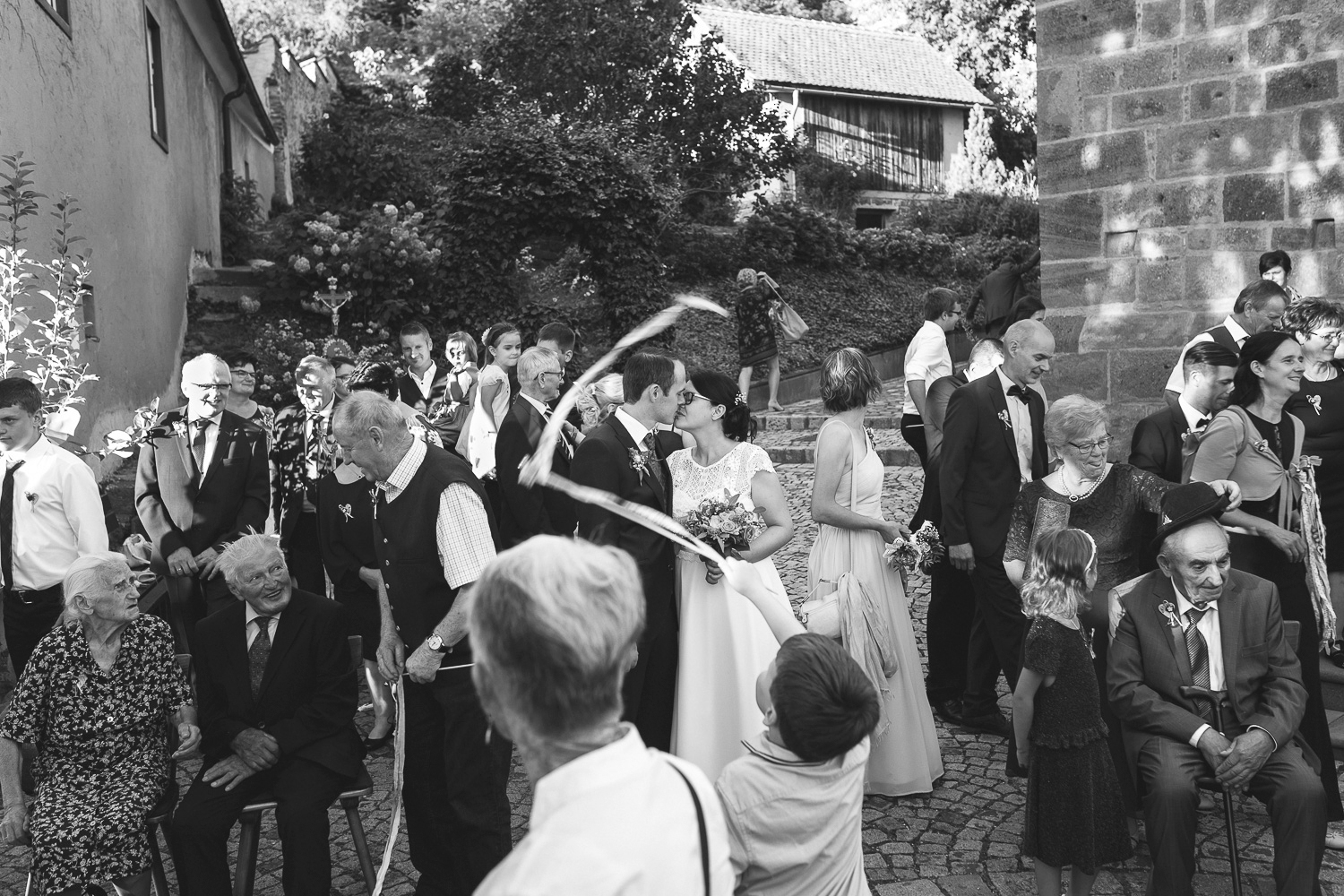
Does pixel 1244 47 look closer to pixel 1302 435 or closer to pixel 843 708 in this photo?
pixel 1302 435

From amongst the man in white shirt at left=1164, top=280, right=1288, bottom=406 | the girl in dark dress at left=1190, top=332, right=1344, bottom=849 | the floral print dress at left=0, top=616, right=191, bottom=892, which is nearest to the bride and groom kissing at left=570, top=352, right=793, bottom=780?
the floral print dress at left=0, top=616, right=191, bottom=892

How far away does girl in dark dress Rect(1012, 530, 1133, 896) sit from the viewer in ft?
12.9

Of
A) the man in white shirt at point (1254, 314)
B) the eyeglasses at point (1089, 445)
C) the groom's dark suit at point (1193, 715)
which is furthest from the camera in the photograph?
the man in white shirt at point (1254, 314)

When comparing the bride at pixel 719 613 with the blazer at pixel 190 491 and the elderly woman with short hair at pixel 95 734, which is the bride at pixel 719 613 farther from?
the blazer at pixel 190 491

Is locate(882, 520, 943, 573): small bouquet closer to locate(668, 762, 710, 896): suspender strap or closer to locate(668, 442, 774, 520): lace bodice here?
locate(668, 442, 774, 520): lace bodice

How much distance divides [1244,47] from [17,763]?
8177mm

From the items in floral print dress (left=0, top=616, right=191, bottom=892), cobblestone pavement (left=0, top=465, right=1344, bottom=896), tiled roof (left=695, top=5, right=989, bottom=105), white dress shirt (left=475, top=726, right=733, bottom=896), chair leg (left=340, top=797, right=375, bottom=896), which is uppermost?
tiled roof (left=695, top=5, right=989, bottom=105)

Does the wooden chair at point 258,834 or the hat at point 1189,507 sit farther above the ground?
the hat at point 1189,507

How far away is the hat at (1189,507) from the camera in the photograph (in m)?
4.06

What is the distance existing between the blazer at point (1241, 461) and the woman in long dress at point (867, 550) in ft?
4.28

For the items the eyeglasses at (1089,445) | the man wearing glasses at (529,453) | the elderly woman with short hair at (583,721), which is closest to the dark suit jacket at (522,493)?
the man wearing glasses at (529,453)

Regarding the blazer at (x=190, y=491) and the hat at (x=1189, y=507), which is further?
the blazer at (x=190, y=491)

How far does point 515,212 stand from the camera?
16406mm

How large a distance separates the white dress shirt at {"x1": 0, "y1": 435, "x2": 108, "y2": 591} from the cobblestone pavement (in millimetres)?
1174
